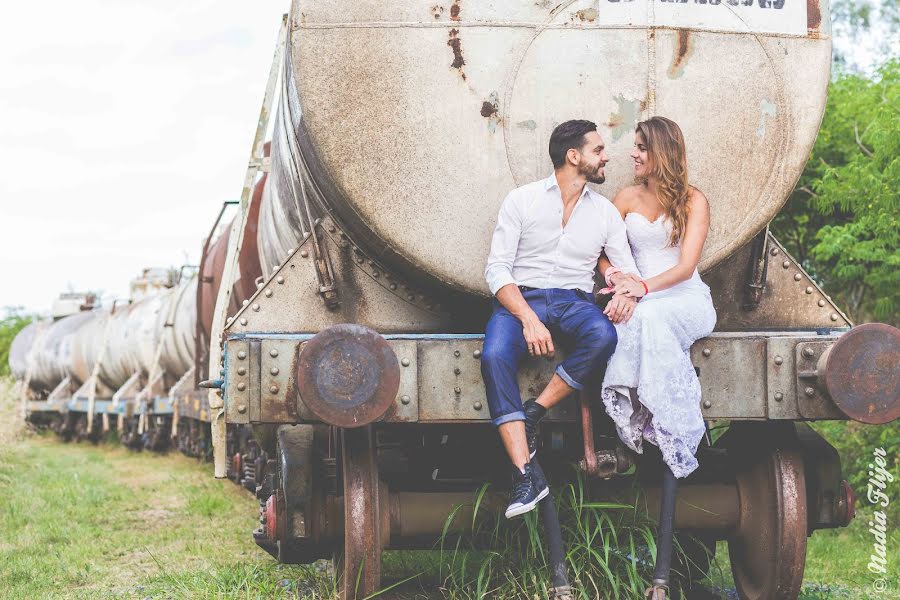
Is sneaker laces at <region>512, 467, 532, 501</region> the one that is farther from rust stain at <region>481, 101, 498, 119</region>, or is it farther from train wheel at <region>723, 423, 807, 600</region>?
rust stain at <region>481, 101, 498, 119</region>

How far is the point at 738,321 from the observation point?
459 cm

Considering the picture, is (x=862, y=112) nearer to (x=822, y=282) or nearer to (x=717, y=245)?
(x=822, y=282)

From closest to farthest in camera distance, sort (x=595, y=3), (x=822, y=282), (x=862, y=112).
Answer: (x=595, y=3) < (x=862, y=112) < (x=822, y=282)

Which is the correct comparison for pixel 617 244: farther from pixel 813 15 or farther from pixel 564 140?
pixel 813 15

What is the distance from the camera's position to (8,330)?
37.8m

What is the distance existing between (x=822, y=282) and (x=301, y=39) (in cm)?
872

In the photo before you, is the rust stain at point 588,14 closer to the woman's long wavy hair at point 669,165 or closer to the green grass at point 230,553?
the woman's long wavy hair at point 669,165

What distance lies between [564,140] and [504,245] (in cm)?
44

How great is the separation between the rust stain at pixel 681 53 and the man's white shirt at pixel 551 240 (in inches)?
22.3

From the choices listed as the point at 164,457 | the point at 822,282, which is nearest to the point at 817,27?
the point at 822,282

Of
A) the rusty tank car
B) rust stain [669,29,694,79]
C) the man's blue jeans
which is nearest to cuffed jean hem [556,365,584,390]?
the man's blue jeans

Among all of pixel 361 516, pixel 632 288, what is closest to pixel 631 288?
pixel 632 288

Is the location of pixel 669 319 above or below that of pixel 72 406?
above

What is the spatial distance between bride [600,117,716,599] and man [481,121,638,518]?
2.8 inches
